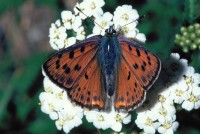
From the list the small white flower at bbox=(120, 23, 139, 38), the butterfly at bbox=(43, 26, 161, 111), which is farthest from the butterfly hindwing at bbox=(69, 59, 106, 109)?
the small white flower at bbox=(120, 23, 139, 38)

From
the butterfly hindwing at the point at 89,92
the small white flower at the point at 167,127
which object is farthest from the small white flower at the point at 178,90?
the butterfly hindwing at the point at 89,92

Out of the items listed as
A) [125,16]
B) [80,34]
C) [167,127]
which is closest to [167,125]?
[167,127]

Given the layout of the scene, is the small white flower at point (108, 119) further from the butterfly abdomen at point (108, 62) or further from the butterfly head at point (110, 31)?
the butterfly head at point (110, 31)

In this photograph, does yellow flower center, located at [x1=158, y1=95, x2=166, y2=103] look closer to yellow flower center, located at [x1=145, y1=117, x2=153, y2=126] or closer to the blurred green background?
yellow flower center, located at [x1=145, y1=117, x2=153, y2=126]

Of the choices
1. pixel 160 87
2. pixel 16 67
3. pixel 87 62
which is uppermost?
pixel 87 62

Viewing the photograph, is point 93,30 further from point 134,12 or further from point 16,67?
point 16,67

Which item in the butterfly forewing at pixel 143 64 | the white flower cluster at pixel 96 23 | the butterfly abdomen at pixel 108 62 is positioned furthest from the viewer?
the white flower cluster at pixel 96 23

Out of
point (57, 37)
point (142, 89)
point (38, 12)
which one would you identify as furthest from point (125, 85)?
point (38, 12)
